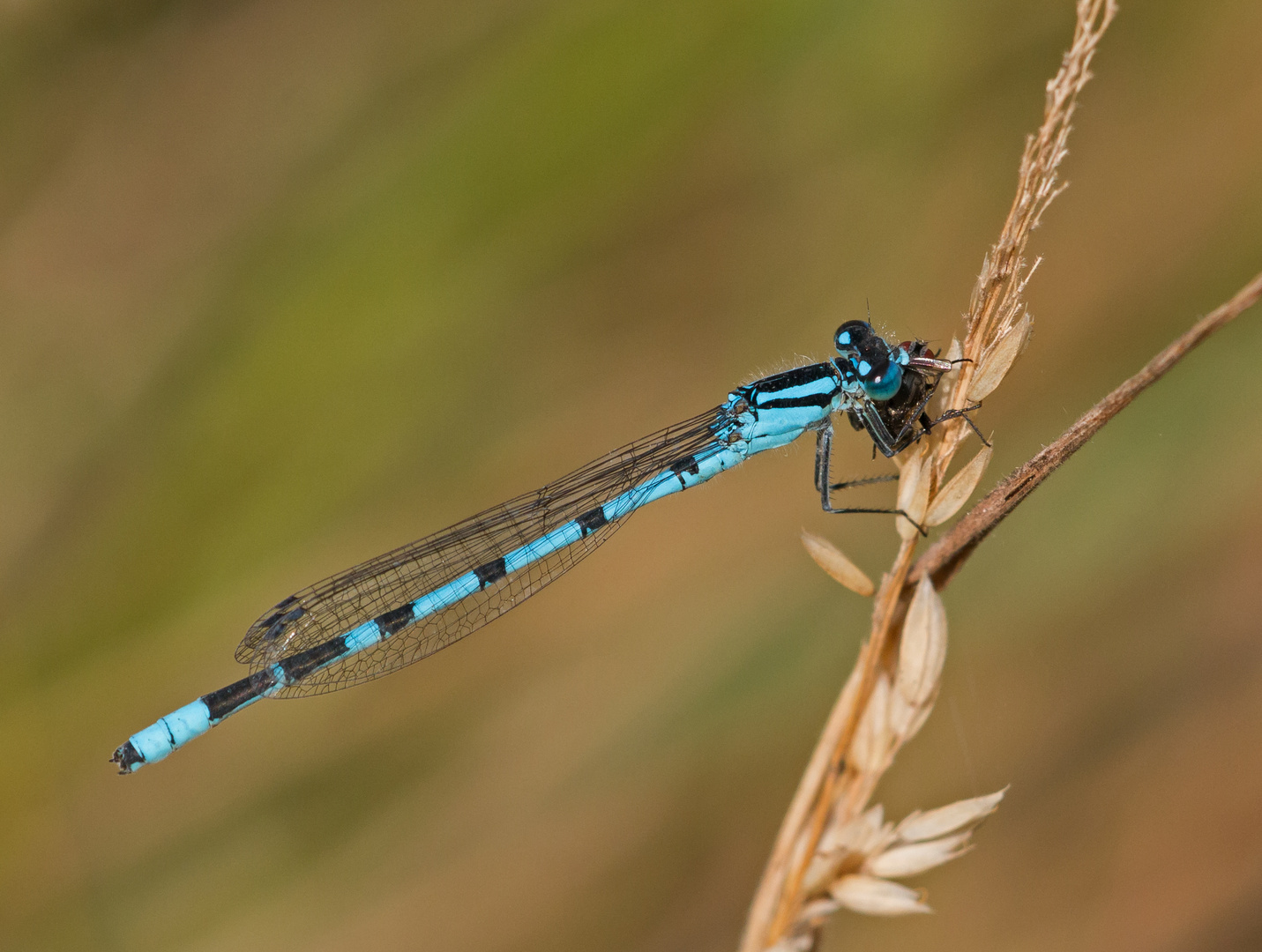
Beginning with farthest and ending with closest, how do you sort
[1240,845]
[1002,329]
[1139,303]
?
[1139,303]
[1240,845]
[1002,329]

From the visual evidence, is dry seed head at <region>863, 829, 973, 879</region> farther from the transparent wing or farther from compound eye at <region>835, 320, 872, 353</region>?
the transparent wing

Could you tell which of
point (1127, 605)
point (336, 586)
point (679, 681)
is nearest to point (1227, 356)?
point (1127, 605)

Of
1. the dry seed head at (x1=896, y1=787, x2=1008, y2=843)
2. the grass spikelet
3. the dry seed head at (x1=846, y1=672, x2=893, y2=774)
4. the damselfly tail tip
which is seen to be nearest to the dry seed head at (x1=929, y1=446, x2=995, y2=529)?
the grass spikelet

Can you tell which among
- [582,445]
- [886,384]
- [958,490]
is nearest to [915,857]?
[958,490]

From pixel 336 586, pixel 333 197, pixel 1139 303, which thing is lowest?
pixel 1139 303

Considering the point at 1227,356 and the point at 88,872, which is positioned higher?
the point at 88,872

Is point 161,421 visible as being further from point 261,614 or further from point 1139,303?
point 1139,303
